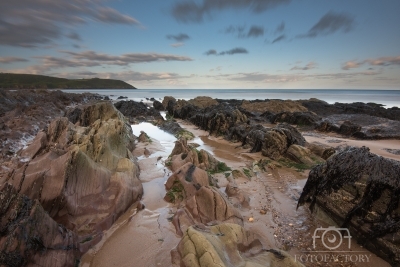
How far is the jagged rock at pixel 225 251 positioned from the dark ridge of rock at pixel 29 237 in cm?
224

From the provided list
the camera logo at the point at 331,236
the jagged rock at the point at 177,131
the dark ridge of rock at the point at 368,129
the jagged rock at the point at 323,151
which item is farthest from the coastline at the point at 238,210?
the dark ridge of rock at the point at 368,129

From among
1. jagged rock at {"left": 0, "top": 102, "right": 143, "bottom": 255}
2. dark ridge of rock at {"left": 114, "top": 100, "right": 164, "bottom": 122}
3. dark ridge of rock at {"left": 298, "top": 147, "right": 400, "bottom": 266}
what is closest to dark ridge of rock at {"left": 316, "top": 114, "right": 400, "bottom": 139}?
dark ridge of rock at {"left": 298, "top": 147, "right": 400, "bottom": 266}

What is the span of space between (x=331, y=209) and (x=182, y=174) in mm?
4758

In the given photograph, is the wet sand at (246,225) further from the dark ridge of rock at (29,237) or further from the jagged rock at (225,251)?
the jagged rock at (225,251)

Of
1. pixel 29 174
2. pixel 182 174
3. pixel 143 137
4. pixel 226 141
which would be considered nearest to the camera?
pixel 29 174

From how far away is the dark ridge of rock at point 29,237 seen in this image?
146 inches

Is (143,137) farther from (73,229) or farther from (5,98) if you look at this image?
(5,98)

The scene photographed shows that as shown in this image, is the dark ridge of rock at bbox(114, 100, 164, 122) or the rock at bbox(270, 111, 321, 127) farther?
the dark ridge of rock at bbox(114, 100, 164, 122)

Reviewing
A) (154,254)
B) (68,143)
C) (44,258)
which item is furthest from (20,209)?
(68,143)

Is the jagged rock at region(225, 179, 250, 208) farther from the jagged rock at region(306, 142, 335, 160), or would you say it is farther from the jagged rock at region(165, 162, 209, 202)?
the jagged rock at region(306, 142, 335, 160)

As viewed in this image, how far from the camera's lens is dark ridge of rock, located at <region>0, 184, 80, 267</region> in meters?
3.71

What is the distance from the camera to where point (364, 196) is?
5691mm

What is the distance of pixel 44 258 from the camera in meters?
4.07

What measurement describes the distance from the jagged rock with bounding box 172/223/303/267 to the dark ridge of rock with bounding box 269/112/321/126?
23150 mm
